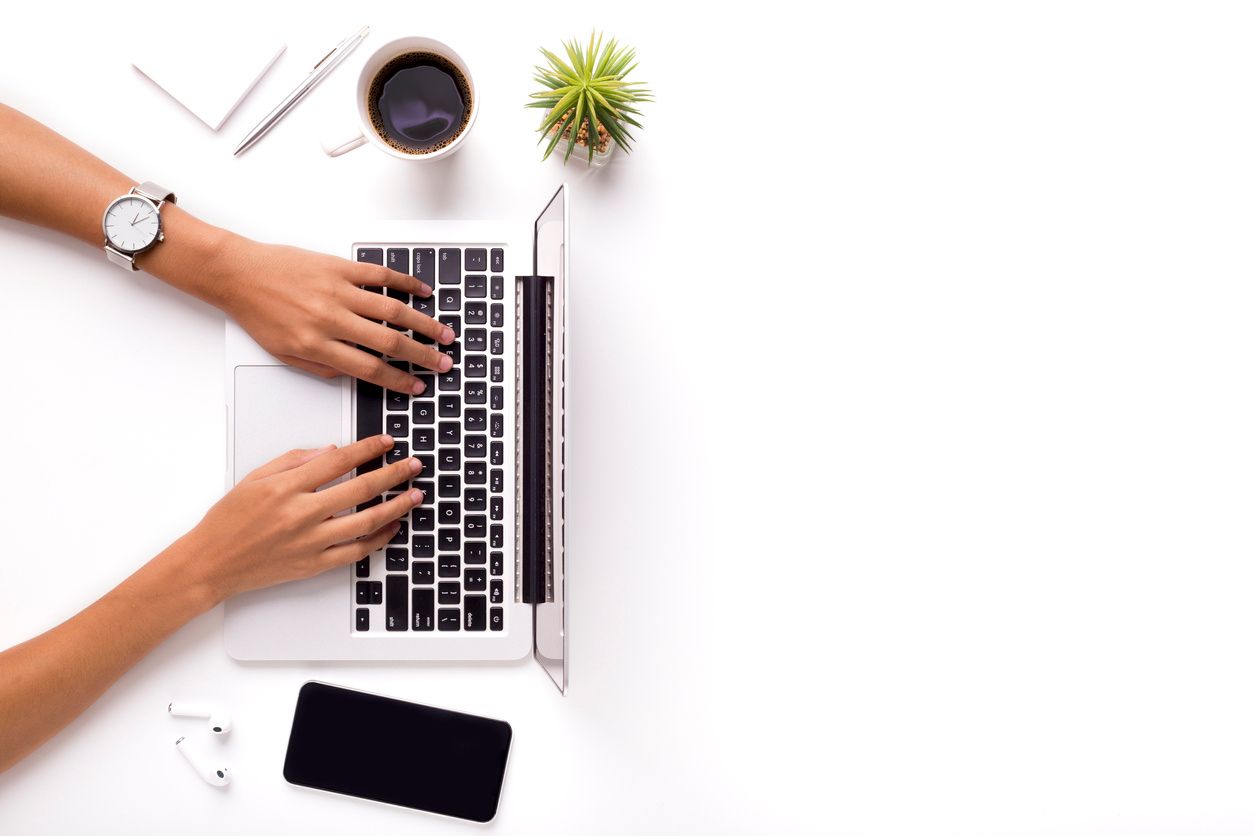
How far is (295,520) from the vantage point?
745mm

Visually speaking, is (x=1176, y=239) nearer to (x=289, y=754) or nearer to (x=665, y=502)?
(x=665, y=502)

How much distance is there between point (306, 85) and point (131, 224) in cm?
24

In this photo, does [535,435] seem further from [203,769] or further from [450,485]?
[203,769]

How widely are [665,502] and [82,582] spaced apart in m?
0.68

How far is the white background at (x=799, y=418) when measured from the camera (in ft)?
2.68

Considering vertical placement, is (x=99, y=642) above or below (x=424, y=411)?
below

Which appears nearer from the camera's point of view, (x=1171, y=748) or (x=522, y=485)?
(x=522, y=485)

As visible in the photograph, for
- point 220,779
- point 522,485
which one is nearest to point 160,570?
point 220,779

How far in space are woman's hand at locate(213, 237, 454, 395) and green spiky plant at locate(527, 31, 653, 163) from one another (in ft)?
0.75

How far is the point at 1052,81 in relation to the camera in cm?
87

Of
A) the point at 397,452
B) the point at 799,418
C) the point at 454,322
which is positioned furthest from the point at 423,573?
the point at 799,418

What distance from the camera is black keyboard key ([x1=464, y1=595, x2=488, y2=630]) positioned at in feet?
2.57

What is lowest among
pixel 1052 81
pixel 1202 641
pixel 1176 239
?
pixel 1202 641

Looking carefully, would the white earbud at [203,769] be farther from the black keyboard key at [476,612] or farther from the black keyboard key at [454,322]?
the black keyboard key at [454,322]
